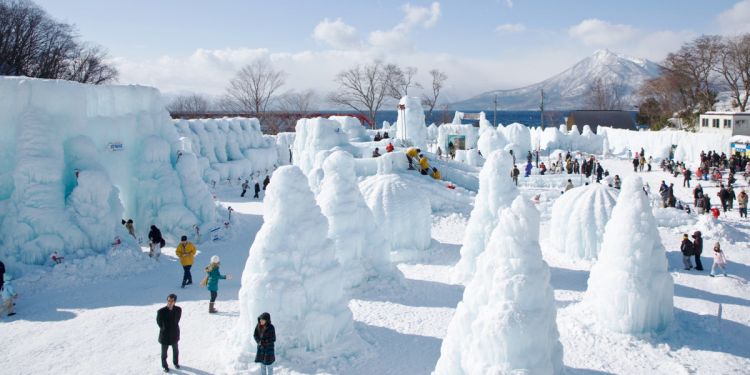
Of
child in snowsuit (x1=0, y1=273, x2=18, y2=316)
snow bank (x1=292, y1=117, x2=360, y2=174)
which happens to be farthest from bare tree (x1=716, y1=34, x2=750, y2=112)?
child in snowsuit (x1=0, y1=273, x2=18, y2=316)

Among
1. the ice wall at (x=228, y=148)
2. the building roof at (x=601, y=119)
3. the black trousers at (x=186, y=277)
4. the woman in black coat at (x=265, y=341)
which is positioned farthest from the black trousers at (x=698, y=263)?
the building roof at (x=601, y=119)

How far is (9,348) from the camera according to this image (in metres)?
9.38

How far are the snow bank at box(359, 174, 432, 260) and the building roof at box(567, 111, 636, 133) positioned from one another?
46.0m

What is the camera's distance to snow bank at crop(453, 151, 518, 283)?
13.3 meters

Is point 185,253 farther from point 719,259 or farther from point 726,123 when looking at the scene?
point 726,123

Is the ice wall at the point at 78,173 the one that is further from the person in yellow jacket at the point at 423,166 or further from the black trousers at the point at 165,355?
the person in yellow jacket at the point at 423,166

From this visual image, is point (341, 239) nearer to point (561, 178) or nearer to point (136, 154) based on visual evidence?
→ point (136, 154)

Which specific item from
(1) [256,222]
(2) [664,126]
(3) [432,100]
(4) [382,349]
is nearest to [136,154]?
(1) [256,222]

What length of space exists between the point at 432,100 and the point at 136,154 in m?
47.1

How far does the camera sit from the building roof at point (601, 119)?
56.7m

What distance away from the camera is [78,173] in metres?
14.5

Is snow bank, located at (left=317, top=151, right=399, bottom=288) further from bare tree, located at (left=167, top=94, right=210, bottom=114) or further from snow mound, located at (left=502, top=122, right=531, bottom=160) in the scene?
bare tree, located at (left=167, top=94, right=210, bottom=114)

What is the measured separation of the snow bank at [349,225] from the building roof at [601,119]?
49.3 metres

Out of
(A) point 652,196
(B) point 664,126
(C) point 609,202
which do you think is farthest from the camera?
(B) point 664,126
